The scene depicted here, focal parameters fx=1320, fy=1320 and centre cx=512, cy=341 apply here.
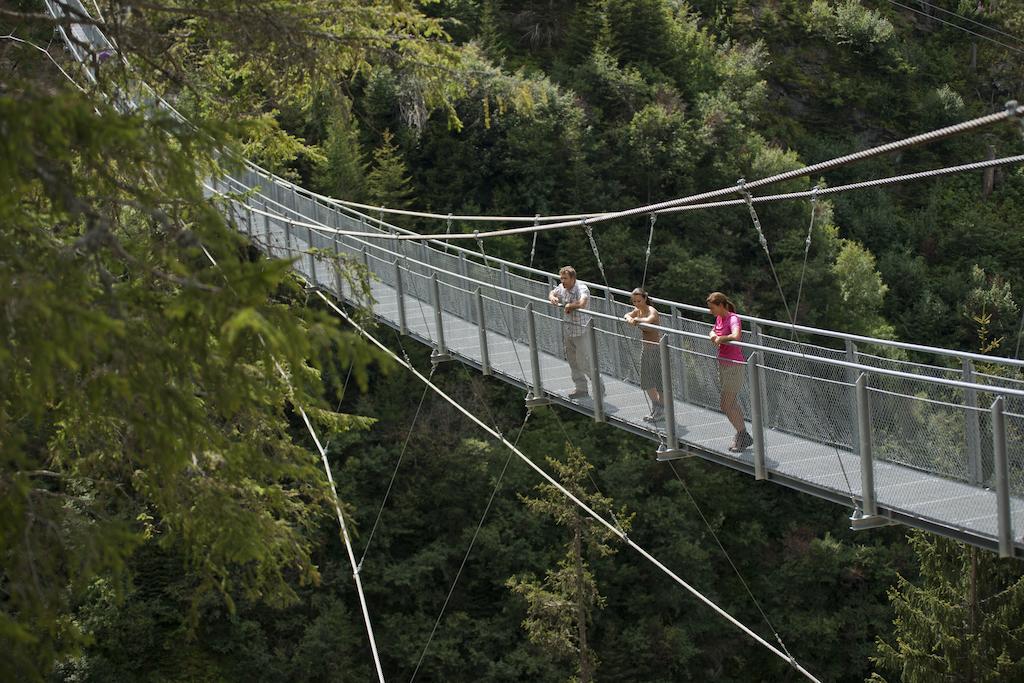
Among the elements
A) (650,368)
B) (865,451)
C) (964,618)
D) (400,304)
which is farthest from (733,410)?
(964,618)

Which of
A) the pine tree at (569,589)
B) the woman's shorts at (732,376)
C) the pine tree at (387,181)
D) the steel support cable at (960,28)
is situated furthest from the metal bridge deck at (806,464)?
the steel support cable at (960,28)

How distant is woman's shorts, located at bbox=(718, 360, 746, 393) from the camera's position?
22.1ft

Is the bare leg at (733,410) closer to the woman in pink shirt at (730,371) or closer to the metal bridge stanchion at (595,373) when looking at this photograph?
the woman in pink shirt at (730,371)

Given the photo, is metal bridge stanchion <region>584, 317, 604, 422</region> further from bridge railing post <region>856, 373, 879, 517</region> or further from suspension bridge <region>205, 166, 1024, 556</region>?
bridge railing post <region>856, 373, 879, 517</region>

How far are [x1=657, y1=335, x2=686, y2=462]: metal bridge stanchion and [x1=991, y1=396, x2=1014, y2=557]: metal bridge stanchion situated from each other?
77.8 inches

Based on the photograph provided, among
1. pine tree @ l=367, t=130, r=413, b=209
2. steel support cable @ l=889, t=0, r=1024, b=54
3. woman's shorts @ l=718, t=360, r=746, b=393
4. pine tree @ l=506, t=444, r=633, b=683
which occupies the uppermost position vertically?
woman's shorts @ l=718, t=360, r=746, b=393

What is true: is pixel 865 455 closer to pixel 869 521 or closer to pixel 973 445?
pixel 869 521

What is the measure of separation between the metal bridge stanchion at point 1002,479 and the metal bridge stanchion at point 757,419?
4.31 feet

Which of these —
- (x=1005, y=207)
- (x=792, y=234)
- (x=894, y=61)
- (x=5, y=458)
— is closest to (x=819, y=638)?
(x=792, y=234)

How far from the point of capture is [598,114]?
25.3 m

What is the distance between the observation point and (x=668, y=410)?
695cm

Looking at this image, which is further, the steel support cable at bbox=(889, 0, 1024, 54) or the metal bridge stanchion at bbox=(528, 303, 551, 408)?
the steel support cable at bbox=(889, 0, 1024, 54)

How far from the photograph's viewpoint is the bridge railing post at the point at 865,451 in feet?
19.0

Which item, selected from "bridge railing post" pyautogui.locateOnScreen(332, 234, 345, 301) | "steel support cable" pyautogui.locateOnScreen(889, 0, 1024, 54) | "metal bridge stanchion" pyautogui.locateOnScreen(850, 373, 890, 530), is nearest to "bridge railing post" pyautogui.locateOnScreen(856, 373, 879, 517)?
"metal bridge stanchion" pyautogui.locateOnScreen(850, 373, 890, 530)
